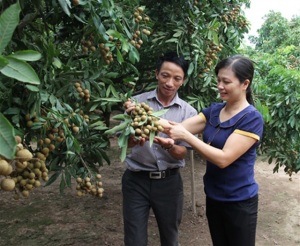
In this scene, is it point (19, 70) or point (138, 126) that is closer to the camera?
point (19, 70)

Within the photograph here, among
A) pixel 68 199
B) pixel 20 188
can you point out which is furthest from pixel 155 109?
pixel 68 199

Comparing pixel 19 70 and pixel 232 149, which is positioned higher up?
pixel 19 70

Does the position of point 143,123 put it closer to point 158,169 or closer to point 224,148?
point 224,148

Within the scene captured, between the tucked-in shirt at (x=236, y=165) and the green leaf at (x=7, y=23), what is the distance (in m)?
1.27

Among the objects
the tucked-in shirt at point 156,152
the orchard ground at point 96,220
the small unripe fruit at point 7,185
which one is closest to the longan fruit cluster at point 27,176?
the small unripe fruit at point 7,185

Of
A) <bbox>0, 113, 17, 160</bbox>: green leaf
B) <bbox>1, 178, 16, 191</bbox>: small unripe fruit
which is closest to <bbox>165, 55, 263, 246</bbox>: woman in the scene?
<bbox>1, 178, 16, 191</bbox>: small unripe fruit

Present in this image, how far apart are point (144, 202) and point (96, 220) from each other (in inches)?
80.1

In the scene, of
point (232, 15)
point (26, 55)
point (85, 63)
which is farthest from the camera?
point (232, 15)

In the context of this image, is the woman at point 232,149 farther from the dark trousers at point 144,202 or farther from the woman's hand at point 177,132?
the dark trousers at point 144,202

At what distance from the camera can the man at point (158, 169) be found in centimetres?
219

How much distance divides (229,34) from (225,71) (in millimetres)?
1159

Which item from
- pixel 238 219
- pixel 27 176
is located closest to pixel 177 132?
pixel 238 219

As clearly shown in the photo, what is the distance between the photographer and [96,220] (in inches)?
A: 162

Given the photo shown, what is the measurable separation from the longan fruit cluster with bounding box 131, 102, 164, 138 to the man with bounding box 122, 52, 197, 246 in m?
0.43
